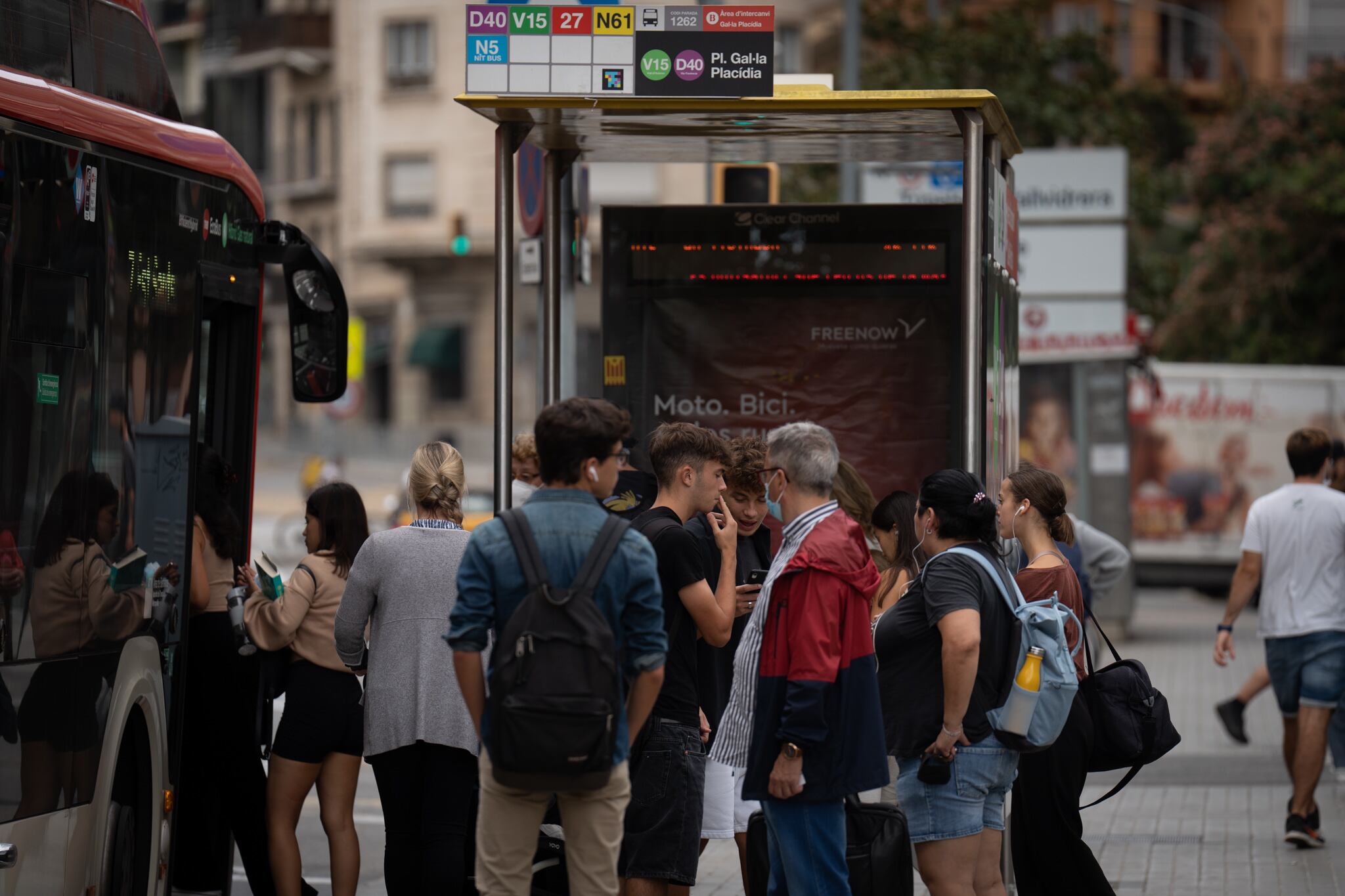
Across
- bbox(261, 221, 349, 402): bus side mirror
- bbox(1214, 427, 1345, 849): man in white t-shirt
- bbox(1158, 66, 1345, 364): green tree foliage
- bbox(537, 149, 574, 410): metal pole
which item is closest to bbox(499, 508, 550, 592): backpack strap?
bbox(261, 221, 349, 402): bus side mirror

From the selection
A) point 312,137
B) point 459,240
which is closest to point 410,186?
point 312,137

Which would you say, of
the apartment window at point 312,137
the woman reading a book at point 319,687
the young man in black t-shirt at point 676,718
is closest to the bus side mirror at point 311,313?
the woman reading a book at point 319,687

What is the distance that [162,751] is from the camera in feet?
19.9

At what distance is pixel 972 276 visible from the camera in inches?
253

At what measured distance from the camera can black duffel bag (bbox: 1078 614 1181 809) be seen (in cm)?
621

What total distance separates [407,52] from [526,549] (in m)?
47.5

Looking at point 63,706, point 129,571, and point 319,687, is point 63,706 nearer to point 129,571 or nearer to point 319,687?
point 129,571

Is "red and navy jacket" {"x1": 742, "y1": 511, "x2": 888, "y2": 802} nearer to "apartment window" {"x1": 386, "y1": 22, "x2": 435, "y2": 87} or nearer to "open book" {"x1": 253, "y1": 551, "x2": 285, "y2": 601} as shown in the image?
"open book" {"x1": 253, "y1": 551, "x2": 285, "y2": 601}

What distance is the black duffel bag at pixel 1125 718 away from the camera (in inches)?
244

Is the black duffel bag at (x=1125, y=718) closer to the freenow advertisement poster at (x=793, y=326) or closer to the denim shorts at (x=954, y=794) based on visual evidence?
the denim shorts at (x=954, y=794)

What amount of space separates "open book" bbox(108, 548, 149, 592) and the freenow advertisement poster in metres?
2.91

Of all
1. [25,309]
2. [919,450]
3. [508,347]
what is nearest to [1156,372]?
[919,450]

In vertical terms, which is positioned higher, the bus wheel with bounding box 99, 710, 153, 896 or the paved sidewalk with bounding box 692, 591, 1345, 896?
the bus wheel with bounding box 99, 710, 153, 896

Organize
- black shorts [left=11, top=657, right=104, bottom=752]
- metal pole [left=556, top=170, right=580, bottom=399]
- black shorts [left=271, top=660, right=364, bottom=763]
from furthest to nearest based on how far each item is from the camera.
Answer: metal pole [left=556, top=170, right=580, bottom=399] → black shorts [left=271, top=660, right=364, bottom=763] → black shorts [left=11, top=657, right=104, bottom=752]
